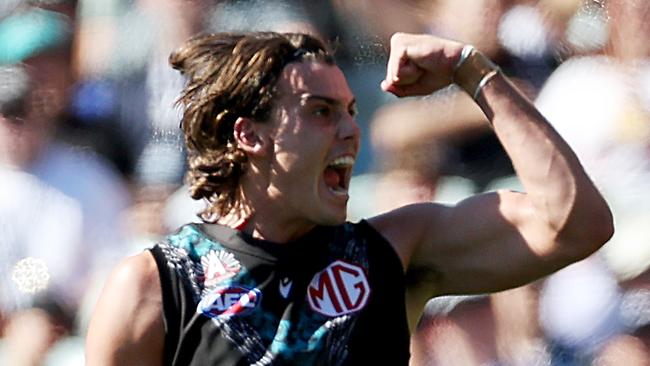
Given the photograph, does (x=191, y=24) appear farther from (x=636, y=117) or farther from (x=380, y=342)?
(x=380, y=342)

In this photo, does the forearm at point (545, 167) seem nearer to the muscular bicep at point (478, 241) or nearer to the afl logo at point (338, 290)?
the muscular bicep at point (478, 241)

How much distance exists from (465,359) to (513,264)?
0.87 metres

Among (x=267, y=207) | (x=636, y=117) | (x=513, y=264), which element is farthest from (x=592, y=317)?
(x=267, y=207)

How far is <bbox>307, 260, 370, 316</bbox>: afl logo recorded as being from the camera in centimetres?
216

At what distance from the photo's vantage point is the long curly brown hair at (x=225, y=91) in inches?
87.9

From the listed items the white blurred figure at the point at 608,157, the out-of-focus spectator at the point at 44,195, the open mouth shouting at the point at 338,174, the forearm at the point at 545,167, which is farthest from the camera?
the out-of-focus spectator at the point at 44,195

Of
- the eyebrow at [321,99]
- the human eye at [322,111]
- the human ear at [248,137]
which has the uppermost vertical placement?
the eyebrow at [321,99]

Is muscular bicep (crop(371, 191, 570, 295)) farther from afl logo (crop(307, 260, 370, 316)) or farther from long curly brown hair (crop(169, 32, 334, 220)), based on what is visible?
long curly brown hair (crop(169, 32, 334, 220))

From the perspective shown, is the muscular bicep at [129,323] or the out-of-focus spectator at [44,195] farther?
the out-of-focus spectator at [44,195]

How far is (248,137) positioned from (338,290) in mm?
294

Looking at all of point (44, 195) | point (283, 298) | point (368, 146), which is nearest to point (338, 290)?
point (283, 298)

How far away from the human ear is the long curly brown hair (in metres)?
0.01

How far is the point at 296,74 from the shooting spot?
223cm

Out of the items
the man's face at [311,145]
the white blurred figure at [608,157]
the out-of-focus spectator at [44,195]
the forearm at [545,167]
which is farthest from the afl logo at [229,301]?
the out-of-focus spectator at [44,195]
